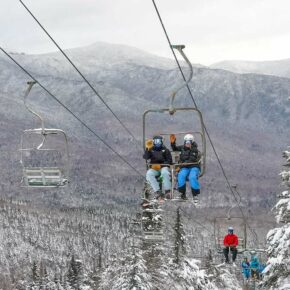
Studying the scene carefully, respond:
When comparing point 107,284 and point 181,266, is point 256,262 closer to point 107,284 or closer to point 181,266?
point 181,266

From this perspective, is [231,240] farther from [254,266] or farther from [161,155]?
[161,155]

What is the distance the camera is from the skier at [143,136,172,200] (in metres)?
16.4

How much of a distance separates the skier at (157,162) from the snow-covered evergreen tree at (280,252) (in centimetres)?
286

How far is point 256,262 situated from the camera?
2695 cm

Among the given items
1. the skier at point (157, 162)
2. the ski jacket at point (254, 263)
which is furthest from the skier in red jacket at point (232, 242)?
the skier at point (157, 162)

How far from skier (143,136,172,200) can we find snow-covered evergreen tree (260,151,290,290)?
9.39 ft

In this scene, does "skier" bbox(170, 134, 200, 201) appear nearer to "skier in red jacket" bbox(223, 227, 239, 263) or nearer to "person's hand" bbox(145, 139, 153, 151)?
"person's hand" bbox(145, 139, 153, 151)

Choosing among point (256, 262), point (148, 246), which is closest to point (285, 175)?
point (256, 262)

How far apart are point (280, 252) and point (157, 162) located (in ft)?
12.4

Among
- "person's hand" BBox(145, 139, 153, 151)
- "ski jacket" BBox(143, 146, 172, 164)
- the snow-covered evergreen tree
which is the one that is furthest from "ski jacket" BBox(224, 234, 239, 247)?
"person's hand" BBox(145, 139, 153, 151)

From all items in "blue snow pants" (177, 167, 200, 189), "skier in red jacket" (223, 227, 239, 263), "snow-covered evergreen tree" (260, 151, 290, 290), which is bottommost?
"skier in red jacket" (223, 227, 239, 263)

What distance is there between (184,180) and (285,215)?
2.70 meters

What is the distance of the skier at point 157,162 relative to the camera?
1644 centimetres

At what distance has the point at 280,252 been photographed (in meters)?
15.9
